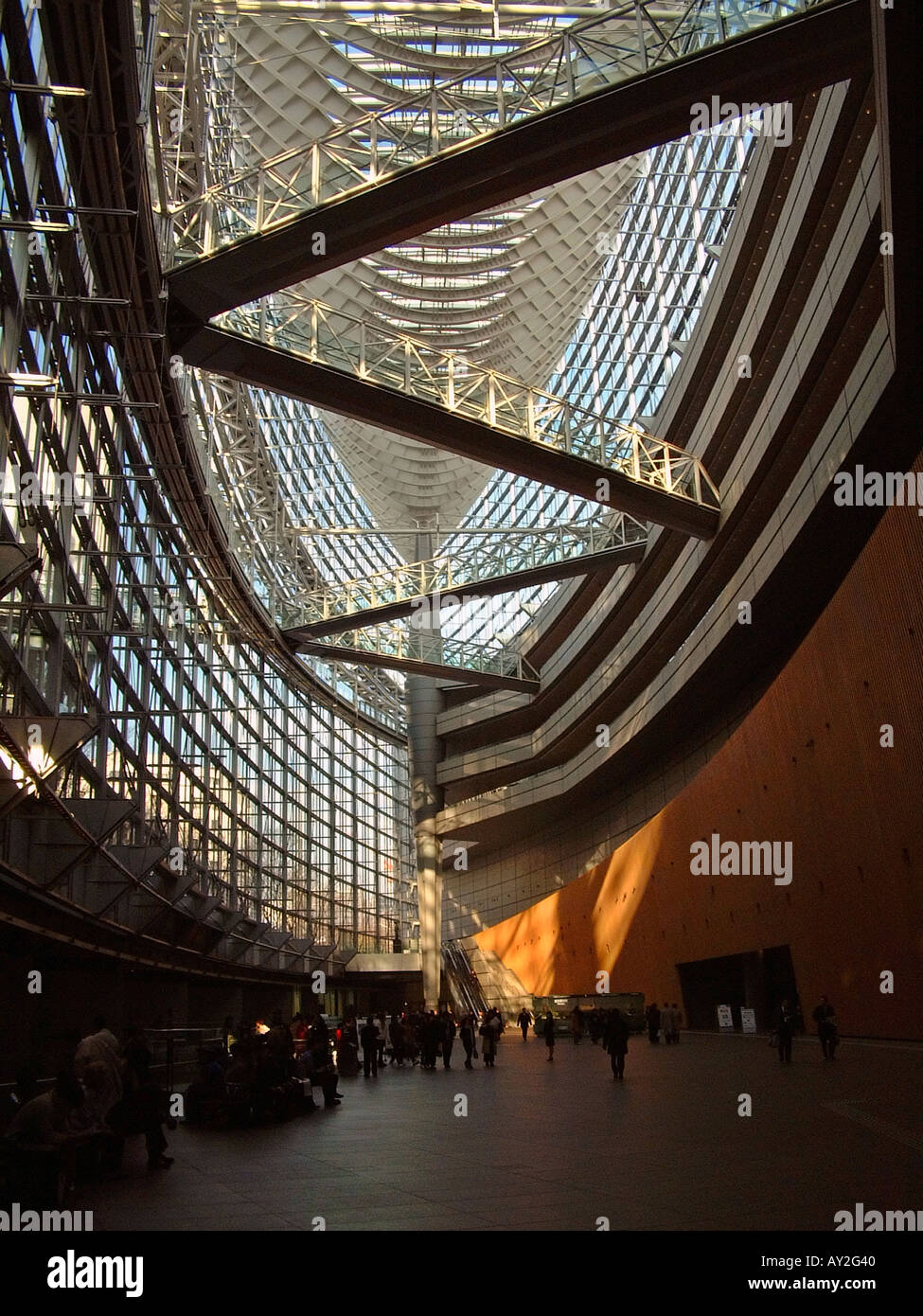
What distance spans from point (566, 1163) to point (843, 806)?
11948mm

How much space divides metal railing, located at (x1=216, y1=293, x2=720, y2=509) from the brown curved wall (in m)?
6.24

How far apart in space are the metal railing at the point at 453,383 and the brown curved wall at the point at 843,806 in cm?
624

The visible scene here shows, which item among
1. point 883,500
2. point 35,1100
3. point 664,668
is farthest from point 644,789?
point 35,1100

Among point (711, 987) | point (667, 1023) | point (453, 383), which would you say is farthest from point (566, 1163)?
point (711, 987)

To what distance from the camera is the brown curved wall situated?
15.9 meters

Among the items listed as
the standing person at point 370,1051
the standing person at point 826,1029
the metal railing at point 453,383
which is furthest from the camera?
the standing person at point 370,1051

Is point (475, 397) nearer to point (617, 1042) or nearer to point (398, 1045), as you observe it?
point (398, 1045)

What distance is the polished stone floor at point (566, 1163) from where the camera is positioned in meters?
6.43

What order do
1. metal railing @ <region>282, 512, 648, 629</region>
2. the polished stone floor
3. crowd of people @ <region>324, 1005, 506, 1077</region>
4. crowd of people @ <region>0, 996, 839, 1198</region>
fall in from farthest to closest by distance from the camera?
metal railing @ <region>282, 512, 648, 629</region>
crowd of people @ <region>324, 1005, 506, 1077</region>
crowd of people @ <region>0, 996, 839, 1198</region>
the polished stone floor

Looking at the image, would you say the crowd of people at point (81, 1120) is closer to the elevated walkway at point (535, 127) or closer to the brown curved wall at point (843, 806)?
the brown curved wall at point (843, 806)

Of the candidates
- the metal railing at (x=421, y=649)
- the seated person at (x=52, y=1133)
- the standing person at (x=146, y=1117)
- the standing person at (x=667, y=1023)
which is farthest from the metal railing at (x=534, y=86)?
the metal railing at (x=421, y=649)

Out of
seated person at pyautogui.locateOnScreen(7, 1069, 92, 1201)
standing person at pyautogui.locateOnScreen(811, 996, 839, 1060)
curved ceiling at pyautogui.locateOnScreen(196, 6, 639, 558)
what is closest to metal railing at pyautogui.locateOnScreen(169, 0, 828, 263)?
curved ceiling at pyautogui.locateOnScreen(196, 6, 639, 558)

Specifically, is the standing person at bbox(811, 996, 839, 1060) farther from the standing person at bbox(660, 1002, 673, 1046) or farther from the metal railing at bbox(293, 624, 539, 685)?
the metal railing at bbox(293, 624, 539, 685)
